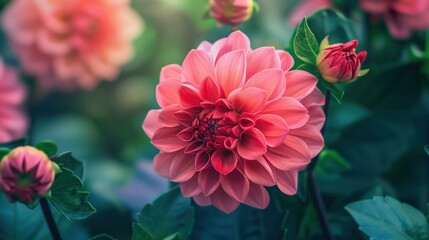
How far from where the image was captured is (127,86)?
138cm

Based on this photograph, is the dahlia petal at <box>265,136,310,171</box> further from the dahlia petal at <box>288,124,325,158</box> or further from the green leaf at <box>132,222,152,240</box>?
the green leaf at <box>132,222,152,240</box>

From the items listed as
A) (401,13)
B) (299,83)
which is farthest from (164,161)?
(401,13)

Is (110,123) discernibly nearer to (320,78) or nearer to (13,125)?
(13,125)

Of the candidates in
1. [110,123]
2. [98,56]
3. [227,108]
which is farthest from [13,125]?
[227,108]

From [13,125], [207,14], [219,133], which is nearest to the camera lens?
[219,133]

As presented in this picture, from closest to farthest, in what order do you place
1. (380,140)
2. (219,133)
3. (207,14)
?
1. (219,133)
2. (207,14)
3. (380,140)

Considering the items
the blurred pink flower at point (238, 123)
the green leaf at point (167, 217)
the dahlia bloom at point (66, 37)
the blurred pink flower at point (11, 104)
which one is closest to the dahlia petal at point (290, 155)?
the blurred pink flower at point (238, 123)

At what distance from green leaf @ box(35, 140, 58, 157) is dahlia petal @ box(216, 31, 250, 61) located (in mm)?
146

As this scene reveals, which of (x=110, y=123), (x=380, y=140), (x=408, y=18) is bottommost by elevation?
(x=110, y=123)

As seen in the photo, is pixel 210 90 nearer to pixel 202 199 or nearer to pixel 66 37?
pixel 202 199

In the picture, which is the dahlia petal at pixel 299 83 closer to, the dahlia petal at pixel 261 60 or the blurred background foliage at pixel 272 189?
the dahlia petal at pixel 261 60

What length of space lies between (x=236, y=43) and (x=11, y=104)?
1.75 ft

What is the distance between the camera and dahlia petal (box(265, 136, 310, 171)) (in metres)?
0.53

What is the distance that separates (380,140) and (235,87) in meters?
0.32
